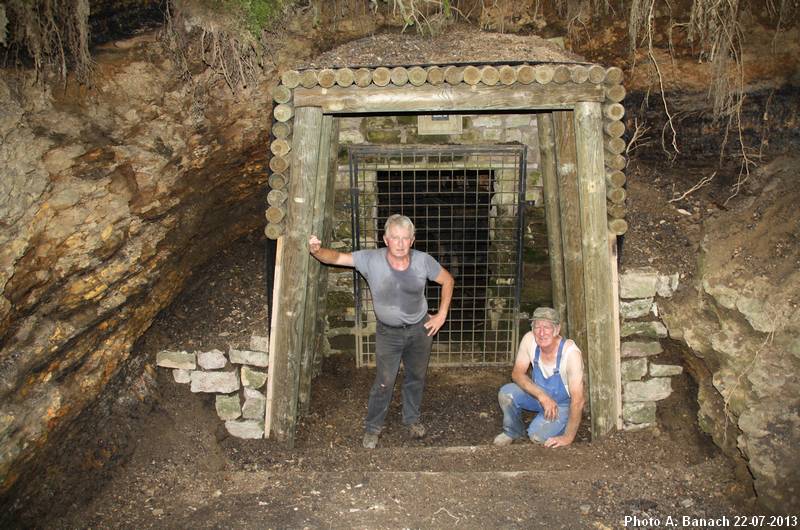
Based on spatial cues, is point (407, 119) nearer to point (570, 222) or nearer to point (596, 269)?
point (570, 222)

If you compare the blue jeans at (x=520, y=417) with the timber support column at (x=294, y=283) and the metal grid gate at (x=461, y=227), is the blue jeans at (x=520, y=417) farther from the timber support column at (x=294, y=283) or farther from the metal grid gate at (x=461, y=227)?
the timber support column at (x=294, y=283)

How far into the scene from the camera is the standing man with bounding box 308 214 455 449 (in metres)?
5.28

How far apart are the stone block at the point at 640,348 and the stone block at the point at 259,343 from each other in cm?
309

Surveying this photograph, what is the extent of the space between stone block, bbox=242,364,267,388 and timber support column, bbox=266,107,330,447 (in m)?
0.25

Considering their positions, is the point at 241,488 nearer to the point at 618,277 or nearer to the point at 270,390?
the point at 270,390

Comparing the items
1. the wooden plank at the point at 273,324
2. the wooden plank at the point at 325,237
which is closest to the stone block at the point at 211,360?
the wooden plank at the point at 273,324

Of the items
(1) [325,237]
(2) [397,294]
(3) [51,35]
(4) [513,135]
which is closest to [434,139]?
(4) [513,135]

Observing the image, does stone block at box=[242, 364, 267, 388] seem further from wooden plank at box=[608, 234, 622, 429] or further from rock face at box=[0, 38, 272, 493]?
wooden plank at box=[608, 234, 622, 429]

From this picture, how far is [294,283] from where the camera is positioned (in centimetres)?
551

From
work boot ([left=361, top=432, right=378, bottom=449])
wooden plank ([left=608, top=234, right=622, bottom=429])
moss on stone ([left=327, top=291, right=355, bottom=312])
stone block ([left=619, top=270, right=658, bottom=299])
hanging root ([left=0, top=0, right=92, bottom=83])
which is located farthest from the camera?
moss on stone ([left=327, top=291, right=355, bottom=312])

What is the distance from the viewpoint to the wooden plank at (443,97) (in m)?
5.25

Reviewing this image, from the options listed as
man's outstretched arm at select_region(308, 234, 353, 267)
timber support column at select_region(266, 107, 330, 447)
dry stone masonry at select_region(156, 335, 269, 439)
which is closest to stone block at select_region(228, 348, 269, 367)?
dry stone masonry at select_region(156, 335, 269, 439)

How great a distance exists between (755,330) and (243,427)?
4.29 m

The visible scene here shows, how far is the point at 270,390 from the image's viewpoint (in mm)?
5777
